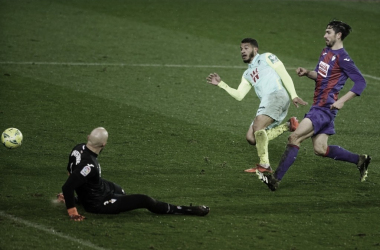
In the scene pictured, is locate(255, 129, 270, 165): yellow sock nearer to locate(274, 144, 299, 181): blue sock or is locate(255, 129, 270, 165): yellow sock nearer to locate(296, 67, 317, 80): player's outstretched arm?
locate(274, 144, 299, 181): blue sock

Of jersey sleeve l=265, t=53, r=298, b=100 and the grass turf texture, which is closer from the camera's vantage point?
the grass turf texture

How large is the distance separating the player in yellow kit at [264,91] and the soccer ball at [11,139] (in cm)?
262

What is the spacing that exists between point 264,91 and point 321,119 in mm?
1024

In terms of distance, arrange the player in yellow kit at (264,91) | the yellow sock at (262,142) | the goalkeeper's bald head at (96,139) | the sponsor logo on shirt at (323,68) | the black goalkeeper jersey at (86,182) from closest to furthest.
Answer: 1. the black goalkeeper jersey at (86,182)
2. the goalkeeper's bald head at (96,139)
3. the sponsor logo on shirt at (323,68)
4. the yellow sock at (262,142)
5. the player in yellow kit at (264,91)

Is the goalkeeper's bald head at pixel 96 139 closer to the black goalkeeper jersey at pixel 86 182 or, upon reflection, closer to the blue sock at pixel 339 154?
the black goalkeeper jersey at pixel 86 182

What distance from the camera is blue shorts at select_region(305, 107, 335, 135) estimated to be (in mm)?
9414

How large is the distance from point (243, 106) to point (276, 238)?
650 cm

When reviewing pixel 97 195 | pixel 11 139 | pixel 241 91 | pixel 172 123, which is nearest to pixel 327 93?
pixel 241 91

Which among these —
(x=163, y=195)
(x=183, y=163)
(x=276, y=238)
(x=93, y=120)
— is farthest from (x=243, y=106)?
(x=276, y=238)

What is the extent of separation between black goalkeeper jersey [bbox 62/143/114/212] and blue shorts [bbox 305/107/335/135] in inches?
109

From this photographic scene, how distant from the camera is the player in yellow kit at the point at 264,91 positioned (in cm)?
987

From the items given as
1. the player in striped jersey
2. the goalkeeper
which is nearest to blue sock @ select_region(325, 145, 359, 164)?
the player in striped jersey

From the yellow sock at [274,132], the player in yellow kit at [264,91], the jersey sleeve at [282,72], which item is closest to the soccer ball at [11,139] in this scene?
the player in yellow kit at [264,91]

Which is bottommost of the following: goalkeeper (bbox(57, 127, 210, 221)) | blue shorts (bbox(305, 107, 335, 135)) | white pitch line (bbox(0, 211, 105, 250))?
white pitch line (bbox(0, 211, 105, 250))
